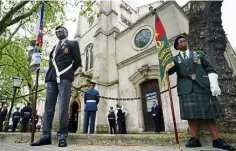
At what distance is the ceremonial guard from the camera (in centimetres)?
286

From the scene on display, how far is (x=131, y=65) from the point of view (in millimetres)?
13164

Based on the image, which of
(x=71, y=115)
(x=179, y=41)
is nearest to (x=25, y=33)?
(x=71, y=115)

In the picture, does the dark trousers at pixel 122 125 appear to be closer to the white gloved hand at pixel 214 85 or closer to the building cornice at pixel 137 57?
the building cornice at pixel 137 57

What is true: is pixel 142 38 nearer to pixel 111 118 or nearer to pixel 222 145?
pixel 111 118

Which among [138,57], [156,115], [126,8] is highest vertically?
[126,8]

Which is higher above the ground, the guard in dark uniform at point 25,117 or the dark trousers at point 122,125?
the guard in dark uniform at point 25,117

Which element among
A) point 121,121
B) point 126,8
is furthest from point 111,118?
point 126,8

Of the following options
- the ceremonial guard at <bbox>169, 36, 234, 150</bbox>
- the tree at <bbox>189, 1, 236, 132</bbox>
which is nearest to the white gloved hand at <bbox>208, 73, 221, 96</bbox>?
the ceremonial guard at <bbox>169, 36, 234, 150</bbox>

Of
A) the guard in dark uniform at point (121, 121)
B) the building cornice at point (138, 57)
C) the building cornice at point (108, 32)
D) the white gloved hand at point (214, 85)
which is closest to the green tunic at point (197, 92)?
the white gloved hand at point (214, 85)

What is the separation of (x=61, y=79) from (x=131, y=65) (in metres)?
10.2

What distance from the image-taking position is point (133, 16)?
20766 millimetres

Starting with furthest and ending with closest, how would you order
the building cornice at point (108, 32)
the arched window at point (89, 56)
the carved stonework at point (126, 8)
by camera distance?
the carved stonework at point (126, 8) → the arched window at point (89, 56) → the building cornice at point (108, 32)

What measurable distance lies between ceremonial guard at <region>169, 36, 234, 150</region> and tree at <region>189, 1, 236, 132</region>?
2.33 feet

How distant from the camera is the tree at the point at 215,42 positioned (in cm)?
346
